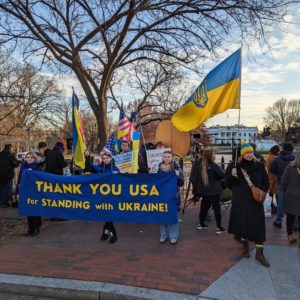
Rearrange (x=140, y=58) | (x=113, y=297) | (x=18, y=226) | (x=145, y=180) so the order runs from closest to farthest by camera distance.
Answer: (x=113, y=297), (x=145, y=180), (x=18, y=226), (x=140, y=58)

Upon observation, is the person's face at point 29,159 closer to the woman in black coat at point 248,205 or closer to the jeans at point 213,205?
the jeans at point 213,205

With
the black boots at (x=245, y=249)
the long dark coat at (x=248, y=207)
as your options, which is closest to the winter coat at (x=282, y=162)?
the long dark coat at (x=248, y=207)

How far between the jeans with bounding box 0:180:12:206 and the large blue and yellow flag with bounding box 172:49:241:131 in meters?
5.96

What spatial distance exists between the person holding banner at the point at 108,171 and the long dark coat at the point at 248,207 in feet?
7.16

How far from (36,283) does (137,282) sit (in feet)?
4.39

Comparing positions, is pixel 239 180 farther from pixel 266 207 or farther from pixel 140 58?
pixel 140 58

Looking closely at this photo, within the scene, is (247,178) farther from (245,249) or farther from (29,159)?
(29,159)

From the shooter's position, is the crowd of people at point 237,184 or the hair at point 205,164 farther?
the hair at point 205,164

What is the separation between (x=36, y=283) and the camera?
451 cm

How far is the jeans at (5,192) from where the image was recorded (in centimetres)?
1006

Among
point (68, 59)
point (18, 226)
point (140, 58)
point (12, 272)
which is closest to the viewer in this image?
point (12, 272)

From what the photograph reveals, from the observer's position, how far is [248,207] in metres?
5.34

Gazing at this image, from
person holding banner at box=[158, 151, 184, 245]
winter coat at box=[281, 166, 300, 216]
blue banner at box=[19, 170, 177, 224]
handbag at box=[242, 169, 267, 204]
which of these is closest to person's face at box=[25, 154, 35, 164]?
blue banner at box=[19, 170, 177, 224]

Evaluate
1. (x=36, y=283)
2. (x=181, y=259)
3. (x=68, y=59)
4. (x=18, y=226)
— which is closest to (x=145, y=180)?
(x=181, y=259)
